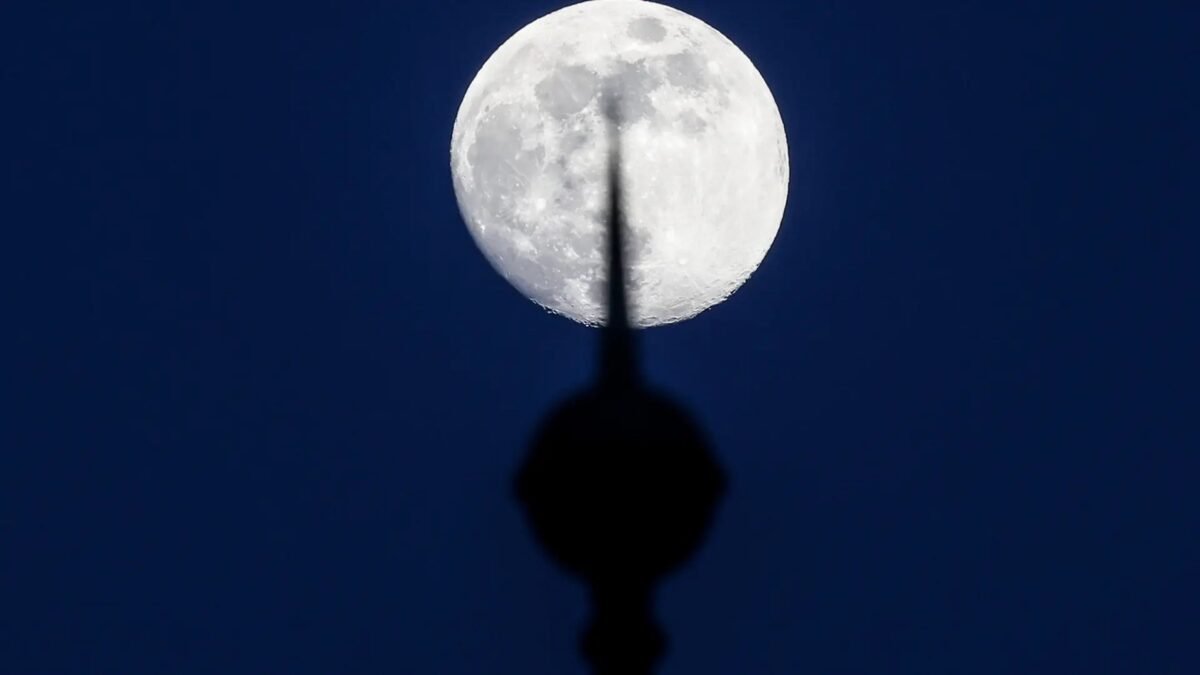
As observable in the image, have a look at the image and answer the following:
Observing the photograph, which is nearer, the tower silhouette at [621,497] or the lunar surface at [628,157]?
the lunar surface at [628,157]

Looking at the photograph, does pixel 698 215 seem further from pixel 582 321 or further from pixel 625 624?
pixel 625 624

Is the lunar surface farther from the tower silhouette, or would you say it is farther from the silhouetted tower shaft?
the tower silhouette

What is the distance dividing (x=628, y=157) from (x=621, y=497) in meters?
1.61

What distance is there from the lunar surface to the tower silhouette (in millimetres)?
611

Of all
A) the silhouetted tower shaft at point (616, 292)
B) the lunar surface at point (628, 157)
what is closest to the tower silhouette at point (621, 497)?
the silhouetted tower shaft at point (616, 292)

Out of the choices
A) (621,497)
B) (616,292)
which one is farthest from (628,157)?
(621,497)

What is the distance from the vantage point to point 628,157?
393 centimetres

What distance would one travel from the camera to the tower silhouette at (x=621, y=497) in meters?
4.76

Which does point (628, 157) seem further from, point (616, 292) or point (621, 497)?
point (621, 497)

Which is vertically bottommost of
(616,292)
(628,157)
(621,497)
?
(621,497)

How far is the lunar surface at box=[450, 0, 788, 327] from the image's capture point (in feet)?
12.9

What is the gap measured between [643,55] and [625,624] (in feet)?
8.09

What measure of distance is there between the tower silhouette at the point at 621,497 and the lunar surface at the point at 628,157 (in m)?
0.61

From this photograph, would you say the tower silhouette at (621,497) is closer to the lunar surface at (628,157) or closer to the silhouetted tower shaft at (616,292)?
the silhouetted tower shaft at (616,292)
